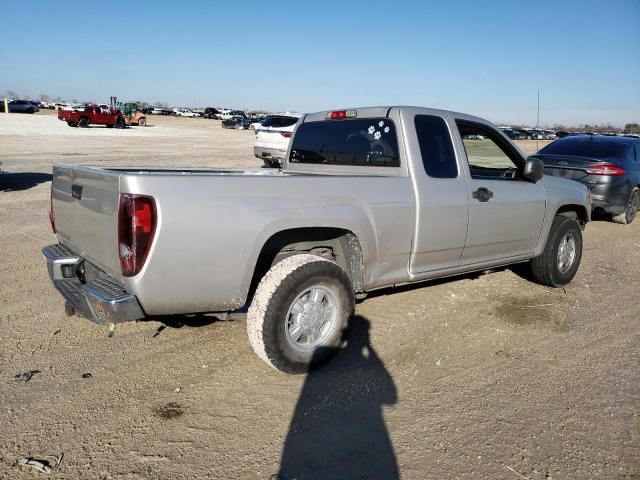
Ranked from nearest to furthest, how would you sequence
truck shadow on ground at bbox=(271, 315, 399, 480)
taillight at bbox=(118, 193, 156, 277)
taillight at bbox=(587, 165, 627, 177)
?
truck shadow on ground at bbox=(271, 315, 399, 480) → taillight at bbox=(118, 193, 156, 277) → taillight at bbox=(587, 165, 627, 177)

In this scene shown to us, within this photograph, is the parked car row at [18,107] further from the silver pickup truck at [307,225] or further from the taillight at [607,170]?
the silver pickup truck at [307,225]

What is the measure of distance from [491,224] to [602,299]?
1844 mm

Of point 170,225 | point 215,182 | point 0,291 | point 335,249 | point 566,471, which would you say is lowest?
point 566,471

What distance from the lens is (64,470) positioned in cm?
249

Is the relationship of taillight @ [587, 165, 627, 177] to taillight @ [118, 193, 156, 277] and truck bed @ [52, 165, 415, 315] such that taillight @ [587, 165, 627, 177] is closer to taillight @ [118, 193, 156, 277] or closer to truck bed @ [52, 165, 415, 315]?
truck bed @ [52, 165, 415, 315]

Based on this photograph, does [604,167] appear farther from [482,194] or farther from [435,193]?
[435,193]

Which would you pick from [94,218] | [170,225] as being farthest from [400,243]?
[94,218]

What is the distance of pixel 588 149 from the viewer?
9.59 metres

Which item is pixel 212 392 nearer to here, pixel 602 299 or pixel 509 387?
pixel 509 387

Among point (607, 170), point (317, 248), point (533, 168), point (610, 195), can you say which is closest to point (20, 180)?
point (317, 248)

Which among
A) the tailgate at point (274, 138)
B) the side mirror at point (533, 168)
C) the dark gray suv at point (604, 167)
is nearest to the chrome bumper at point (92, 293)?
the side mirror at point (533, 168)

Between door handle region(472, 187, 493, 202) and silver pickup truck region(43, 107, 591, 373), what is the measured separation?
0.01 meters

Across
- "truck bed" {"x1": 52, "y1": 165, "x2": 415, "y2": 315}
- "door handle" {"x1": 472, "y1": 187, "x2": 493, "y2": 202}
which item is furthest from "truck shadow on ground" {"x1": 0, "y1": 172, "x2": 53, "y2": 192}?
"door handle" {"x1": 472, "y1": 187, "x2": 493, "y2": 202}

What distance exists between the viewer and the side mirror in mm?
4613
